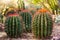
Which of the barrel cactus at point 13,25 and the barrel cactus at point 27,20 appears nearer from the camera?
the barrel cactus at point 13,25

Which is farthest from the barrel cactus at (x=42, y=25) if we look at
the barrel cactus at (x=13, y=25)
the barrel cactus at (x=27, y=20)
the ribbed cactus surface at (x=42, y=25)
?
the barrel cactus at (x=27, y=20)

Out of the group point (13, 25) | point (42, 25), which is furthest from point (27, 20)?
point (42, 25)

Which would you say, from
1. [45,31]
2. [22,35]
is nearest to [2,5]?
[22,35]

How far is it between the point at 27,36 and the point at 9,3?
366 centimetres

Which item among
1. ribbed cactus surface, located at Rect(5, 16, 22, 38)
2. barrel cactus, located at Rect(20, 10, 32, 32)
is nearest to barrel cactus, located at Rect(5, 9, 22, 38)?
ribbed cactus surface, located at Rect(5, 16, 22, 38)

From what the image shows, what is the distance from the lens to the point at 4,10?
29.3ft

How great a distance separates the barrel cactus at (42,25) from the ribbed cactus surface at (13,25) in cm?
44

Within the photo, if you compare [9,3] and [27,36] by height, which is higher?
[9,3]

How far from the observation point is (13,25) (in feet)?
19.5

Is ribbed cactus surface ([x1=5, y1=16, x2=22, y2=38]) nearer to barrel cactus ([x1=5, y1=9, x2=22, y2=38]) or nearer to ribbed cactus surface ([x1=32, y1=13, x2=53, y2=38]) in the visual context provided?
barrel cactus ([x1=5, y1=9, x2=22, y2=38])

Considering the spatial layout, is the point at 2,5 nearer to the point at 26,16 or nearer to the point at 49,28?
the point at 26,16

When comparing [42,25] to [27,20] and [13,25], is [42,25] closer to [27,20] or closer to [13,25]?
[13,25]

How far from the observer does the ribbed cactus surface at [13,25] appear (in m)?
5.96

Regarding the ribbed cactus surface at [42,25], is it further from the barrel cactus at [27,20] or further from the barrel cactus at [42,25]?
the barrel cactus at [27,20]
